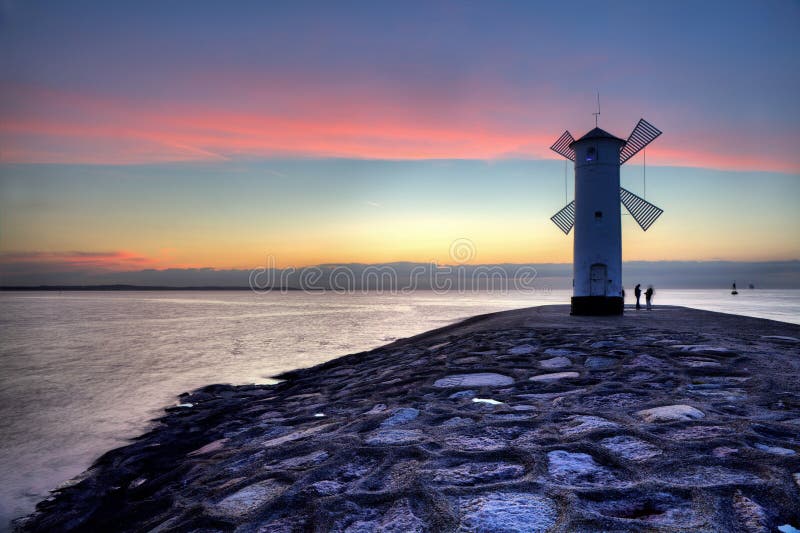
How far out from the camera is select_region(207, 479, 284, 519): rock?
3.25 metres

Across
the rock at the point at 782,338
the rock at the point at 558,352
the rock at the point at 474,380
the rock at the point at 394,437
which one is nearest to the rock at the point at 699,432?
the rock at the point at 394,437

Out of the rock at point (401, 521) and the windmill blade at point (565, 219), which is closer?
the rock at point (401, 521)

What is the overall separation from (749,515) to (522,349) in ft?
19.1

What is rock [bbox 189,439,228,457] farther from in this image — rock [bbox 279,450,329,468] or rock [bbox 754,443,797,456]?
rock [bbox 754,443,797,456]

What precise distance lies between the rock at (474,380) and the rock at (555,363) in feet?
2.62

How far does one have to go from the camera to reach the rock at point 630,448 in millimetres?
3404

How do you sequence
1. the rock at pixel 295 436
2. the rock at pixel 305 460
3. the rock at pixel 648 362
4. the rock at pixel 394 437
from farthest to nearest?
1. the rock at pixel 648 362
2. the rock at pixel 295 436
3. the rock at pixel 394 437
4. the rock at pixel 305 460

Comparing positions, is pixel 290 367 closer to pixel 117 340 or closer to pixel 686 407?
pixel 686 407

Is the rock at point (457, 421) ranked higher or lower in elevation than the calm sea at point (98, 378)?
higher

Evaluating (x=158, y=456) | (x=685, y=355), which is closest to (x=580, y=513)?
(x=685, y=355)

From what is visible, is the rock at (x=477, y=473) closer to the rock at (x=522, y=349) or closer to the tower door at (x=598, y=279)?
the rock at (x=522, y=349)

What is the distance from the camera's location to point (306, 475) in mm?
3596

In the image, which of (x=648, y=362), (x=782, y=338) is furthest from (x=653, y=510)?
(x=782, y=338)

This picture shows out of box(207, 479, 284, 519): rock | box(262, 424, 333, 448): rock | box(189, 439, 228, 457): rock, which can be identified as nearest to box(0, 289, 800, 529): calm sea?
box(189, 439, 228, 457): rock
